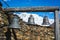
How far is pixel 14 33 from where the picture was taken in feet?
17.2

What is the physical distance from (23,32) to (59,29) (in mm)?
1267

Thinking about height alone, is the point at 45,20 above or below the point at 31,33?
above

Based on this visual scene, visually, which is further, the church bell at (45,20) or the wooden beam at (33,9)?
the church bell at (45,20)

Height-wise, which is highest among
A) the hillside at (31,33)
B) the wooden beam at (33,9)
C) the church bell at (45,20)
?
the wooden beam at (33,9)

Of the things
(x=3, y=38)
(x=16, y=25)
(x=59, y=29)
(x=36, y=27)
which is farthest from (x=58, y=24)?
(x=3, y=38)

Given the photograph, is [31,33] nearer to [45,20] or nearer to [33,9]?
[45,20]

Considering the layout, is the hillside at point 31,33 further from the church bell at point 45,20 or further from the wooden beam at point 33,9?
the wooden beam at point 33,9

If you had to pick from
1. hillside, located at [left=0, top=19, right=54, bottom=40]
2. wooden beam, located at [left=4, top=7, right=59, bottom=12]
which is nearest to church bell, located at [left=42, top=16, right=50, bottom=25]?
hillside, located at [left=0, top=19, right=54, bottom=40]

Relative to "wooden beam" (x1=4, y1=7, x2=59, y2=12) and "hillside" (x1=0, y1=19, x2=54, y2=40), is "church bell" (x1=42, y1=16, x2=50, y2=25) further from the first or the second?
"wooden beam" (x1=4, y1=7, x2=59, y2=12)

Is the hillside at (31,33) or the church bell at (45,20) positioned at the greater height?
the church bell at (45,20)

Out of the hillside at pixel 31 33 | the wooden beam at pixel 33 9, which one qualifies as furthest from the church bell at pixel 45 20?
the wooden beam at pixel 33 9

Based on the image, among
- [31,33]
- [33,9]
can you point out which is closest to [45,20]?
[31,33]

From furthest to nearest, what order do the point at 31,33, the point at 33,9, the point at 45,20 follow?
the point at 31,33 < the point at 45,20 < the point at 33,9

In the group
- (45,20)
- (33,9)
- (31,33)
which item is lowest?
(31,33)
